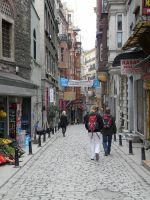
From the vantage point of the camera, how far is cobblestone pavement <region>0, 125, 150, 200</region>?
9766 millimetres

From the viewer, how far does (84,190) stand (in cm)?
1031

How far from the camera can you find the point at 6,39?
2259cm

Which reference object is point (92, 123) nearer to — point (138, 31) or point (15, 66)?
point (138, 31)

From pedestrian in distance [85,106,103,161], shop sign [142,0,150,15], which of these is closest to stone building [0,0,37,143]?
pedestrian in distance [85,106,103,161]

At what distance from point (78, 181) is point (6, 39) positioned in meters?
12.5

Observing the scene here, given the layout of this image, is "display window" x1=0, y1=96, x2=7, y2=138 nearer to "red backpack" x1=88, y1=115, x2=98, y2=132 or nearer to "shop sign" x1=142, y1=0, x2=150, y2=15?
"red backpack" x1=88, y1=115, x2=98, y2=132

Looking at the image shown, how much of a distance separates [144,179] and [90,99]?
101 meters

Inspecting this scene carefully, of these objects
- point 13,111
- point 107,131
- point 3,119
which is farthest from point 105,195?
point 13,111

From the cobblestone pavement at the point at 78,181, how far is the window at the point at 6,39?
24.8 ft

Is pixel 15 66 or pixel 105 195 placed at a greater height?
pixel 15 66

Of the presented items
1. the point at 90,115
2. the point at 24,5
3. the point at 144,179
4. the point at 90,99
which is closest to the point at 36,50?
the point at 24,5

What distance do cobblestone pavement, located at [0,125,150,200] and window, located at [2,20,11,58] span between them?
7.57 metres

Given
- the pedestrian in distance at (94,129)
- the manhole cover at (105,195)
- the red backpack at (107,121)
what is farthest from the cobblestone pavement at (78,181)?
the red backpack at (107,121)

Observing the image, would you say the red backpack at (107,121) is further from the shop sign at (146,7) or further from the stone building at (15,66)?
the shop sign at (146,7)
